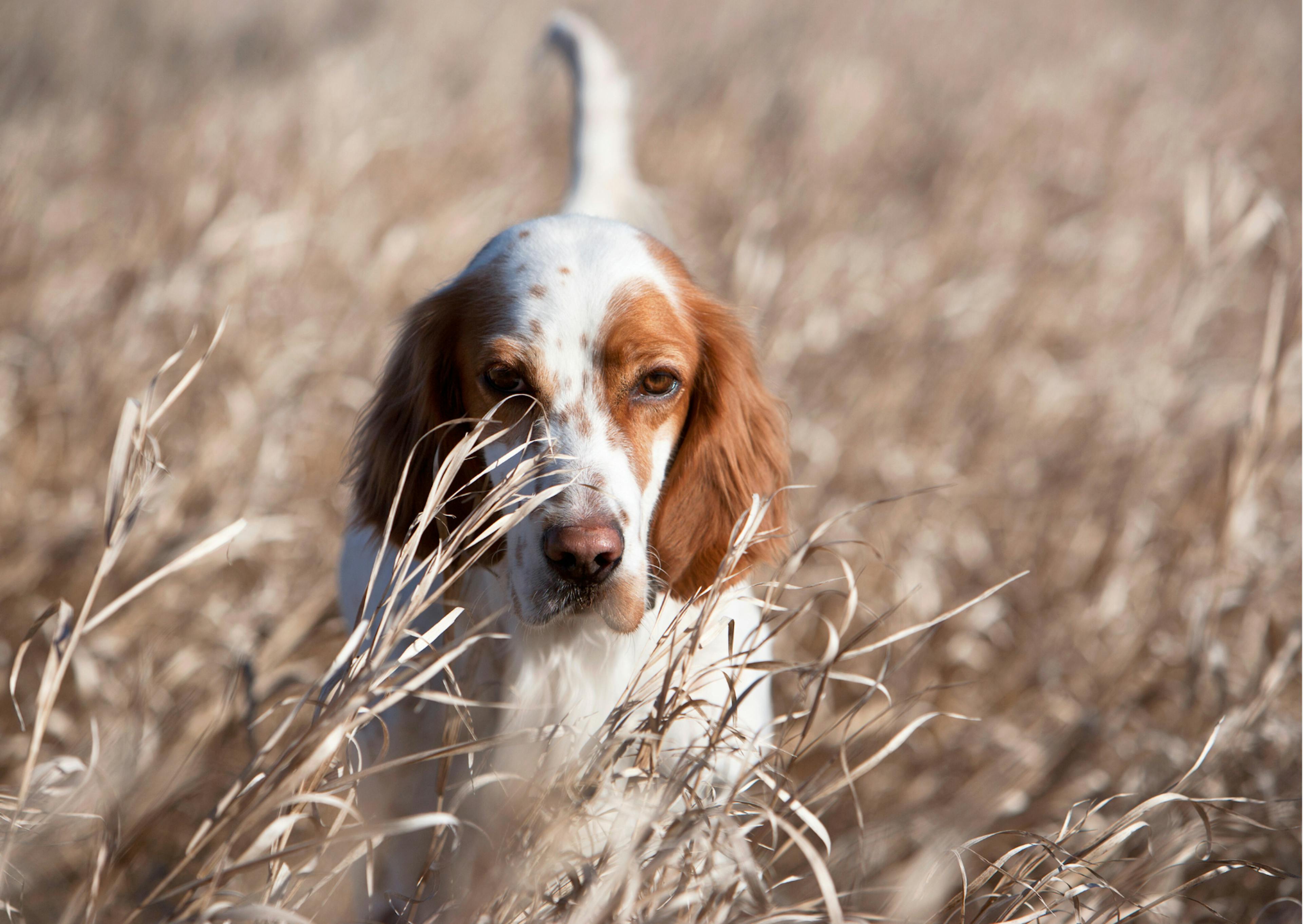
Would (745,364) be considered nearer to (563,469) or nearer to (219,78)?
(563,469)

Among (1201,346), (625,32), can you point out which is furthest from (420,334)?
(625,32)

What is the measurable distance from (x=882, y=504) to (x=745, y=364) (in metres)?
1.45

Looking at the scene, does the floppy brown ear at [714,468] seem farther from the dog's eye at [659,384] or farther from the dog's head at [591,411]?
the dog's eye at [659,384]

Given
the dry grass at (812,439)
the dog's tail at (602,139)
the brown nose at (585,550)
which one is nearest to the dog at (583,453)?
the brown nose at (585,550)

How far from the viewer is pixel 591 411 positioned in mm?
1529

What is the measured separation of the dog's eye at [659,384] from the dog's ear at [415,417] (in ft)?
1.09

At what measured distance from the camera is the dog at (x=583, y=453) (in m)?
1.43

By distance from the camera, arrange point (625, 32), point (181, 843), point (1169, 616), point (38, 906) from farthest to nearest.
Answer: point (625, 32)
point (1169, 616)
point (181, 843)
point (38, 906)

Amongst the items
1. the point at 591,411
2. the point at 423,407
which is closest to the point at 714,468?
the point at 591,411

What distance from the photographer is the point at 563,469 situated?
1.39 metres

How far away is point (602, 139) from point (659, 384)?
1240mm

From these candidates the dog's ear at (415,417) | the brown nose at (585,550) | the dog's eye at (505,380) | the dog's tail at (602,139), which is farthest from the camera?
the dog's tail at (602,139)

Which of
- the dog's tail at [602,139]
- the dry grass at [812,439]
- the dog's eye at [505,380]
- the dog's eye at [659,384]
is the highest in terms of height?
the dog's tail at [602,139]

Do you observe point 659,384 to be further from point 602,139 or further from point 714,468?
point 602,139
